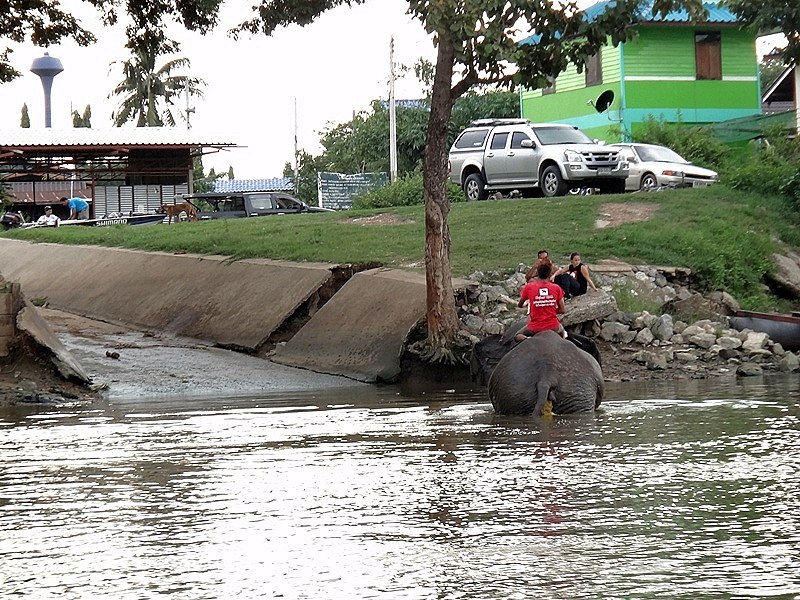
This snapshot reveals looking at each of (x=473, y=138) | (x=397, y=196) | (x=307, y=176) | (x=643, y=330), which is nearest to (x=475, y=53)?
(x=643, y=330)

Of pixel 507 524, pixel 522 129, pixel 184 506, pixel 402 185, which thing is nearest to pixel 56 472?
pixel 184 506

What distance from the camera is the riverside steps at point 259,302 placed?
1998 centimetres

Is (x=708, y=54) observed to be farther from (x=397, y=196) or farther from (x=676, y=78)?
(x=397, y=196)

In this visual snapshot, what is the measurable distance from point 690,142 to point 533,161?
717 cm

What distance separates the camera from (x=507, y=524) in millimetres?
8125

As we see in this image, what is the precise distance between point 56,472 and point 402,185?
31.0 m

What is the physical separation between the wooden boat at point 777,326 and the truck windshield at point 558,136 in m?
12.6

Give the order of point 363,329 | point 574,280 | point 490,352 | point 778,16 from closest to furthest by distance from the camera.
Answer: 1. point 490,352
2. point 363,329
3. point 574,280
4. point 778,16

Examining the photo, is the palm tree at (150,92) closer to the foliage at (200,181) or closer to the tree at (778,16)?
the foliage at (200,181)

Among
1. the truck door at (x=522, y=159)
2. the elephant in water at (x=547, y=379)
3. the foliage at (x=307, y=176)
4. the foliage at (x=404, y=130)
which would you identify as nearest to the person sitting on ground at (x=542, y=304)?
the elephant in water at (x=547, y=379)

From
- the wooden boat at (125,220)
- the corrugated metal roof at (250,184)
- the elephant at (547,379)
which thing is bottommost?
the elephant at (547,379)

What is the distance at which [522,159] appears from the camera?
3416 centimetres

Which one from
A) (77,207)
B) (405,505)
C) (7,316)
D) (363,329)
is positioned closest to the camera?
(405,505)

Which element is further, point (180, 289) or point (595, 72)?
point (595, 72)
